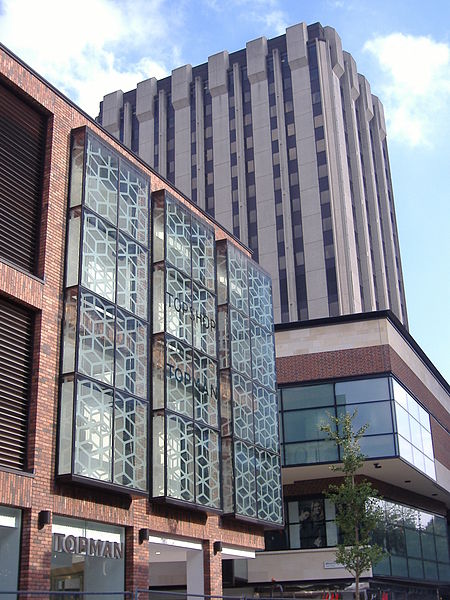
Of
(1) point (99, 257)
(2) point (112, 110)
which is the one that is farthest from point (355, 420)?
(2) point (112, 110)

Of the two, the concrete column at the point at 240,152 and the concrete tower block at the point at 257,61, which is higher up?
the concrete tower block at the point at 257,61

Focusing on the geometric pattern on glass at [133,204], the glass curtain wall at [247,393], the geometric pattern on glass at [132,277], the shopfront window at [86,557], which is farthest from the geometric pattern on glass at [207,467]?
the geometric pattern on glass at [133,204]

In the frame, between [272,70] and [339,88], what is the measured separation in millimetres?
6997

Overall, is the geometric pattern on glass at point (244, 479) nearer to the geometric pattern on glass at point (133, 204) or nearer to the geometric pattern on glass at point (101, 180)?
the geometric pattern on glass at point (133, 204)

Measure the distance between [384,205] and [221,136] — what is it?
19.3 meters

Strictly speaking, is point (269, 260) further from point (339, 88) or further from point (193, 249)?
point (193, 249)

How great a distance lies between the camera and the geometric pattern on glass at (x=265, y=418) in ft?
97.7

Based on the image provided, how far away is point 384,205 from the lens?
3383 inches

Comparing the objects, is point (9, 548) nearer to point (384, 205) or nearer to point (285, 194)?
point (285, 194)

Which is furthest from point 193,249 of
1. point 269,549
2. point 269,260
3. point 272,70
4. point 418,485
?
point 272,70

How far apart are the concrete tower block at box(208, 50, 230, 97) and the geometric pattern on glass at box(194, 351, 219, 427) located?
2333 inches

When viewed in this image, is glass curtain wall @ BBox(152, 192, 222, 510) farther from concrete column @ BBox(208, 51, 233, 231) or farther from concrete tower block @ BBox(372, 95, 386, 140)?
concrete tower block @ BBox(372, 95, 386, 140)

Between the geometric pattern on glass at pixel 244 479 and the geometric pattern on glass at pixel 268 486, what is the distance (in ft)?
1.68

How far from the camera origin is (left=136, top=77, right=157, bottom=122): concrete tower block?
86.2 meters
